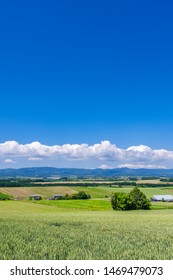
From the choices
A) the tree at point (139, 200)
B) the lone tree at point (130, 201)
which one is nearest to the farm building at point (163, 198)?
the tree at point (139, 200)

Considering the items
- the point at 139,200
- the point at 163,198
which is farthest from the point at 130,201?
the point at 163,198

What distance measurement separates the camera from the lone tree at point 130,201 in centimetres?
8500

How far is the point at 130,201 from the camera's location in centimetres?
8638

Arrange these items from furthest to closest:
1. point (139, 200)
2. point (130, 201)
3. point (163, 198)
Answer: point (163, 198)
point (139, 200)
point (130, 201)

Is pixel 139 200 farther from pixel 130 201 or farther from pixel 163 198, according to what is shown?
pixel 163 198

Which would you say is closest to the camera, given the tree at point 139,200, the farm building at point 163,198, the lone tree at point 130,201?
the lone tree at point 130,201

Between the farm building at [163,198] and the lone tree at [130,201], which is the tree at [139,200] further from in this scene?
the farm building at [163,198]

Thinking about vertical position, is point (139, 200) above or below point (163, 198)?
above

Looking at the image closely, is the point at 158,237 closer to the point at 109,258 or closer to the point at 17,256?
the point at 109,258

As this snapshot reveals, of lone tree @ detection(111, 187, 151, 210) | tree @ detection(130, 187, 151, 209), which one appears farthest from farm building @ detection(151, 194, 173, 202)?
lone tree @ detection(111, 187, 151, 210)

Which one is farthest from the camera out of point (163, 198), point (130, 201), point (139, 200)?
point (163, 198)

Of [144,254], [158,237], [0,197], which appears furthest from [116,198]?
[144,254]

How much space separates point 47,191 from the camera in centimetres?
14375
